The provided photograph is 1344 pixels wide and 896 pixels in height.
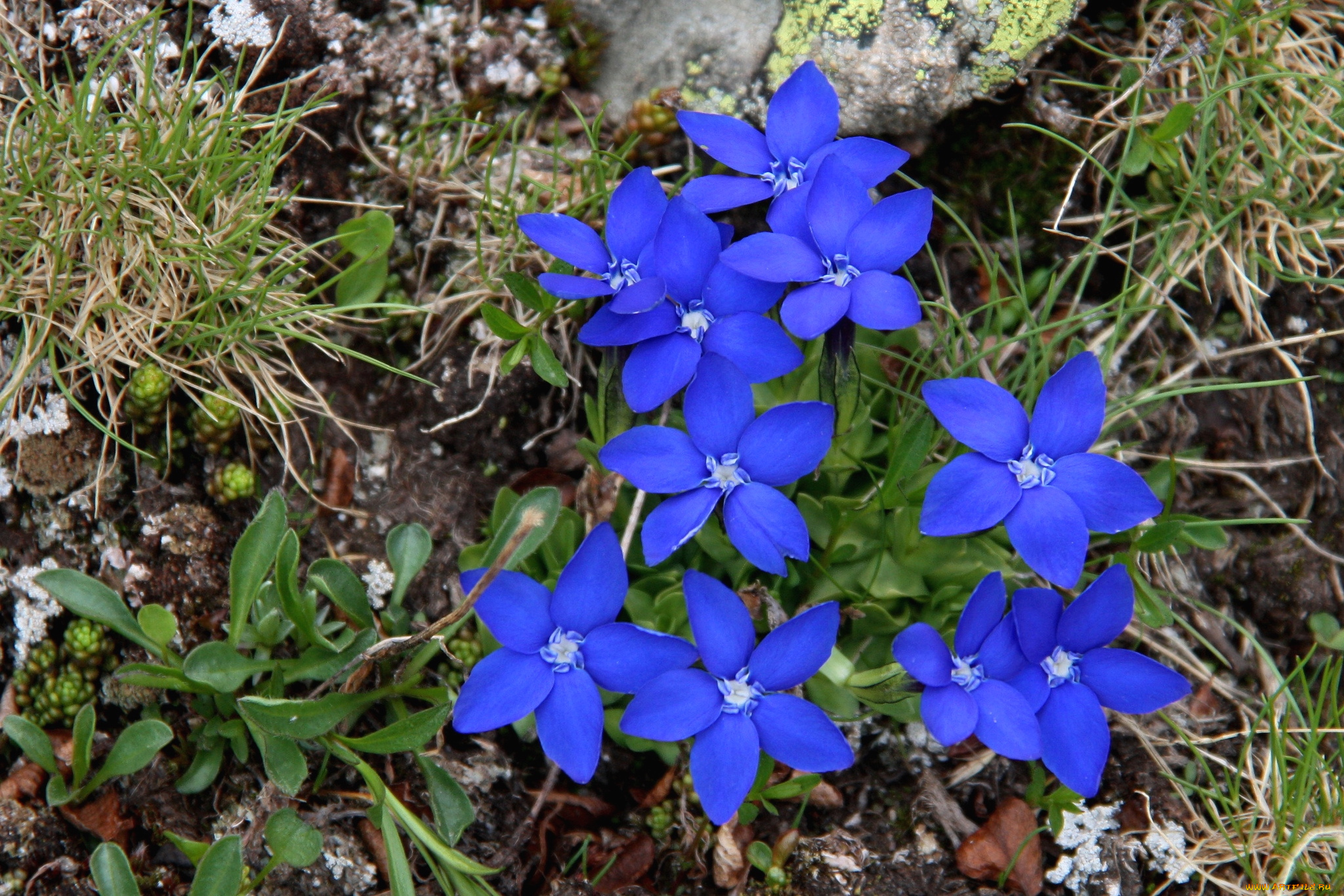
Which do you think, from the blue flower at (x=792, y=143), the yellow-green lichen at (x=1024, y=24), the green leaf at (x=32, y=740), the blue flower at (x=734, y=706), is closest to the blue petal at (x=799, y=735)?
the blue flower at (x=734, y=706)

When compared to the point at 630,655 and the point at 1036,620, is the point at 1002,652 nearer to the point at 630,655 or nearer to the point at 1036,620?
the point at 1036,620

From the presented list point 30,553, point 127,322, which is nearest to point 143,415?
point 127,322

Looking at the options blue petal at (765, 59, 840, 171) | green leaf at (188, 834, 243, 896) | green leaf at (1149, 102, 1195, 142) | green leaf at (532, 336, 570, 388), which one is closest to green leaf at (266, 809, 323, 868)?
green leaf at (188, 834, 243, 896)

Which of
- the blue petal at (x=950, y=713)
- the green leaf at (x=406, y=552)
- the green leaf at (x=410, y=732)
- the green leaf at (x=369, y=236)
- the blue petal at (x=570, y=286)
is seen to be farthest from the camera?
the green leaf at (x=369, y=236)

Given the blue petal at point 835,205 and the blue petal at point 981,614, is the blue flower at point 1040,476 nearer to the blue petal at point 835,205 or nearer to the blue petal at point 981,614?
the blue petal at point 981,614

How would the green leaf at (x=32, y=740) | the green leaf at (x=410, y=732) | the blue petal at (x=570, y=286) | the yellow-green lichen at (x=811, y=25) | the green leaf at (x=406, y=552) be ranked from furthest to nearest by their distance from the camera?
the yellow-green lichen at (x=811, y=25), the green leaf at (x=406, y=552), the green leaf at (x=32, y=740), the green leaf at (x=410, y=732), the blue petal at (x=570, y=286)

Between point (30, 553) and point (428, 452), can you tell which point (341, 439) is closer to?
point (428, 452)
